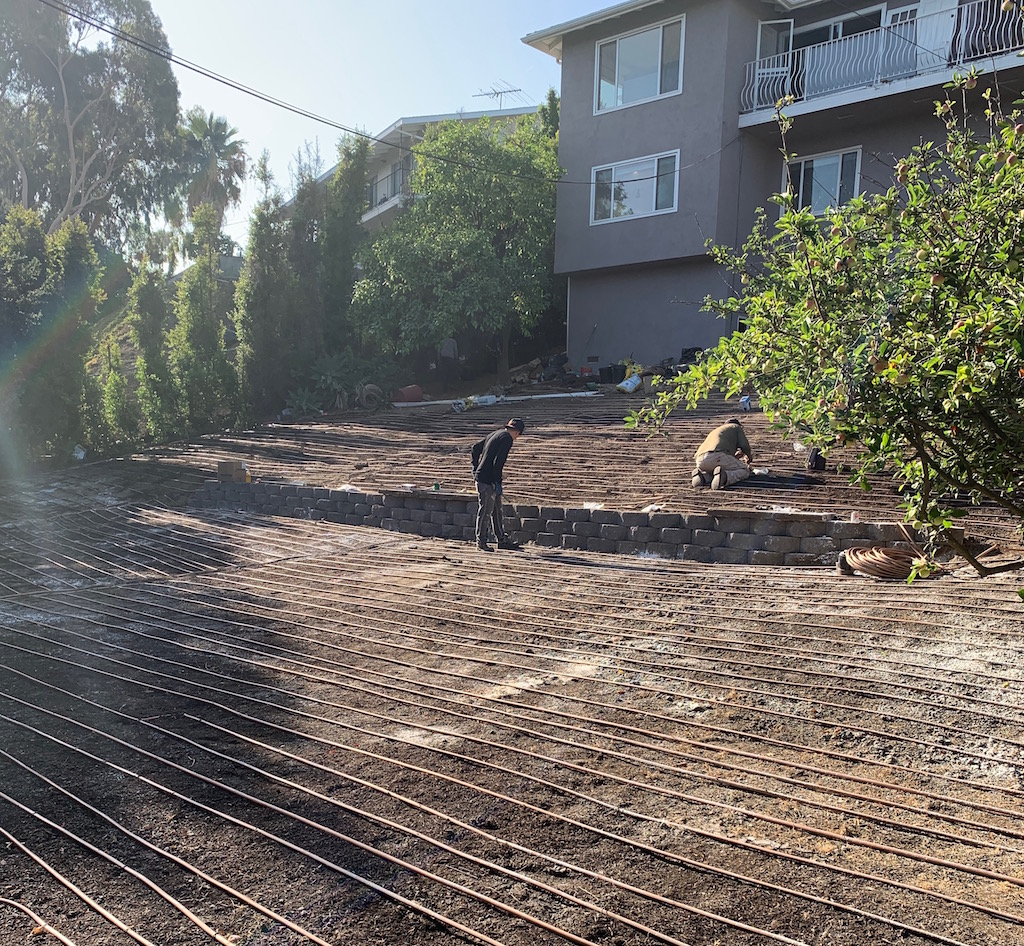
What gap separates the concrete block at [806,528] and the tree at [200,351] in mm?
15038

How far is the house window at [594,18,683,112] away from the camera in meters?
16.7

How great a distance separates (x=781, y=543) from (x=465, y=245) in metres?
12.3

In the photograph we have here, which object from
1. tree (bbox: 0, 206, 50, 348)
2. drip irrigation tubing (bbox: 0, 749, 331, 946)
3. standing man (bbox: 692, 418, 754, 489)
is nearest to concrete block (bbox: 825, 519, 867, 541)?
standing man (bbox: 692, 418, 754, 489)

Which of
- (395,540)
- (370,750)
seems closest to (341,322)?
(395,540)

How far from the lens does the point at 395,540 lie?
32.1 ft

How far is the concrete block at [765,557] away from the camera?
744 cm

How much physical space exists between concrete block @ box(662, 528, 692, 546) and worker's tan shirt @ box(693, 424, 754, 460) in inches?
52.0

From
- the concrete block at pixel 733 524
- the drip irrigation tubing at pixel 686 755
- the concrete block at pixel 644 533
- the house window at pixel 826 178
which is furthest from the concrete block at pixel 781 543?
the house window at pixel 826 178

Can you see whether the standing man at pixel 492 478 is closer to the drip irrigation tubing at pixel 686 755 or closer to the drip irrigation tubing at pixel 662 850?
the drip irrigation tubing at pixel 686 755

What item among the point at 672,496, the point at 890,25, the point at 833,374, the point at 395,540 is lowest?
the point at 395,540

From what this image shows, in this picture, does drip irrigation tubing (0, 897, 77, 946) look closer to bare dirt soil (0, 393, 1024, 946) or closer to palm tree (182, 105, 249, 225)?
bare dirt soil (0, 393, 1024, 946)

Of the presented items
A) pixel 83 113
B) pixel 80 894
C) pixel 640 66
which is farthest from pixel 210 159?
pixel 80 894

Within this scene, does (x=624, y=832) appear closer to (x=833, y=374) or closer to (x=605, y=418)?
(x=833, y=374)

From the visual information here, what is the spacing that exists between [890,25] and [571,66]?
6801 mm
